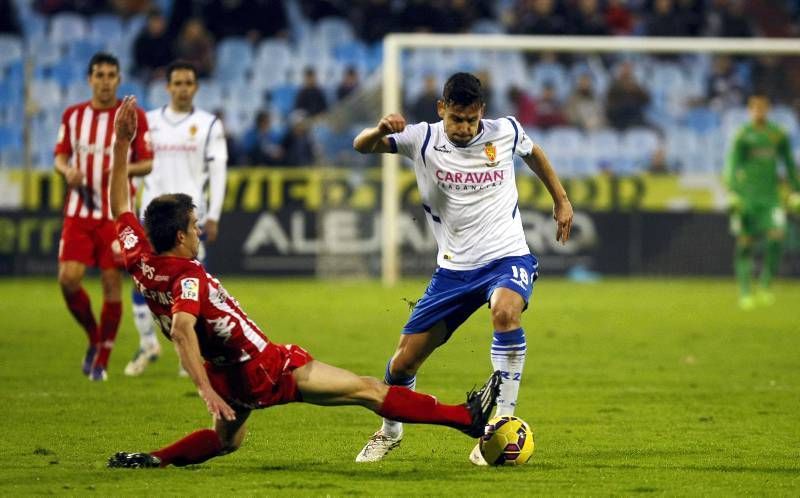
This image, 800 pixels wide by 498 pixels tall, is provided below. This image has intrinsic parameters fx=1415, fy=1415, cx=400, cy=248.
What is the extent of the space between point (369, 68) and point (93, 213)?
14445 millimetres

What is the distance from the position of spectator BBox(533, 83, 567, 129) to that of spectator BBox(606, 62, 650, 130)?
0.76 metres

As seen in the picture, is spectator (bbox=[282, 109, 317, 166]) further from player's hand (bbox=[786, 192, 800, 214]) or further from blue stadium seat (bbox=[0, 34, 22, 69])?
player's hand (bbox=[786, 192, 800, 214])

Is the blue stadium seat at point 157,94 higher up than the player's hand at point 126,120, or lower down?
higher up

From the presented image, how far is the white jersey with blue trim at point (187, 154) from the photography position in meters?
10.8

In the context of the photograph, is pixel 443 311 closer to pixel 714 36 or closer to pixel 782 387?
pixel 782 387

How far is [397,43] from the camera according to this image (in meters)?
20.2

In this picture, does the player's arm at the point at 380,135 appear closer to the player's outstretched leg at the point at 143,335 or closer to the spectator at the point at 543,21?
the player's outstretched leg at the point at 143,335

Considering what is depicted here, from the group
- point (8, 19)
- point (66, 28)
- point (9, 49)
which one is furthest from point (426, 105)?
point (8, 19)

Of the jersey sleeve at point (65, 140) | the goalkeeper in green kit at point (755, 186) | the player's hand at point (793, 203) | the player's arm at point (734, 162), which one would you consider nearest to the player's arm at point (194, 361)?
the jersey sleeve at point (65, 140)

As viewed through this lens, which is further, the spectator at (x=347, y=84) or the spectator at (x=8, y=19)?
the spectator at (x=8, y=19)

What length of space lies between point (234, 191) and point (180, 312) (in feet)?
49.4

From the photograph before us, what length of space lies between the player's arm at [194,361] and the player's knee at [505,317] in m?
1.47

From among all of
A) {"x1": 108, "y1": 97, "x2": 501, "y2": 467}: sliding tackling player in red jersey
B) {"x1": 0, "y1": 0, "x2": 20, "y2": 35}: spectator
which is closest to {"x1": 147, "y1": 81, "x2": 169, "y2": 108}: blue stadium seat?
{"x1": 0, "y1": 0, "x2": 20, "y2": 35}: spectator

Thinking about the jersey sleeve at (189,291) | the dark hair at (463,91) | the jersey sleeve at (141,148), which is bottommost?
the jersey sleeve at (189,291)
